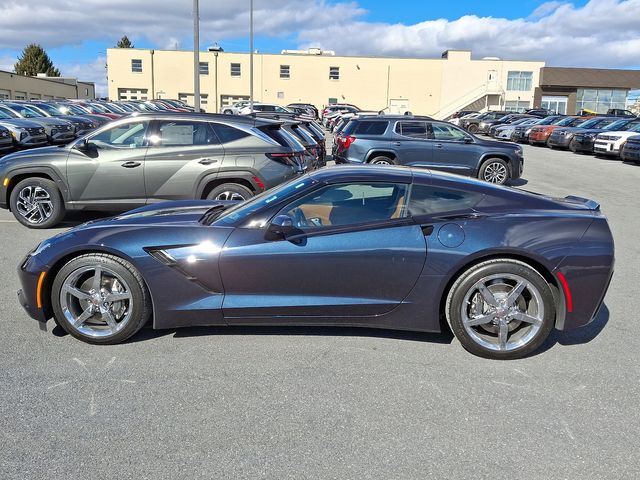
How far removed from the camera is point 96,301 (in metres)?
4.11

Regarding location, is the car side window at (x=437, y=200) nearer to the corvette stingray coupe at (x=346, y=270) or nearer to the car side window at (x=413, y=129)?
the corvette stingray coupe at (x=346, y=270)

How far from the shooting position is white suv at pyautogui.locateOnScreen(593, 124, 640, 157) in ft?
66.6

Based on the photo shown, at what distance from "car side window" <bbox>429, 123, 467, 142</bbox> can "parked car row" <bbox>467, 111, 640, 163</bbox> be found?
8854 millimetres

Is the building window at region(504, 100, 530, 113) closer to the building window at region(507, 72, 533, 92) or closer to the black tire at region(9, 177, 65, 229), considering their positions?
the building window at region(507, 72, 533, 92)

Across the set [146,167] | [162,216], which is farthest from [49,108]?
[162,216]

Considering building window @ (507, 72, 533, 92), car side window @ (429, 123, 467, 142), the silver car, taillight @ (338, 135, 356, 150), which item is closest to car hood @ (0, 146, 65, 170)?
taillight @ (338, 135, 356, 150)

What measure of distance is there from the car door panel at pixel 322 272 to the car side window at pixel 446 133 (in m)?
9.76

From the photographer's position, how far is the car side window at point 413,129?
13.2 m

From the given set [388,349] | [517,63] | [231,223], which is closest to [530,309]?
[388,349]

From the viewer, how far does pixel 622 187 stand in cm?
1383

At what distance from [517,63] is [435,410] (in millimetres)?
68294

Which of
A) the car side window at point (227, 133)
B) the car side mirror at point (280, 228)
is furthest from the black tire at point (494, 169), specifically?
the car side mirror at point (280, 228)

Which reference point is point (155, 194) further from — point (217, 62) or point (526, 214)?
point (217, 62)

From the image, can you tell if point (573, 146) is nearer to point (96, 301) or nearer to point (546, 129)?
point (546, 129)
